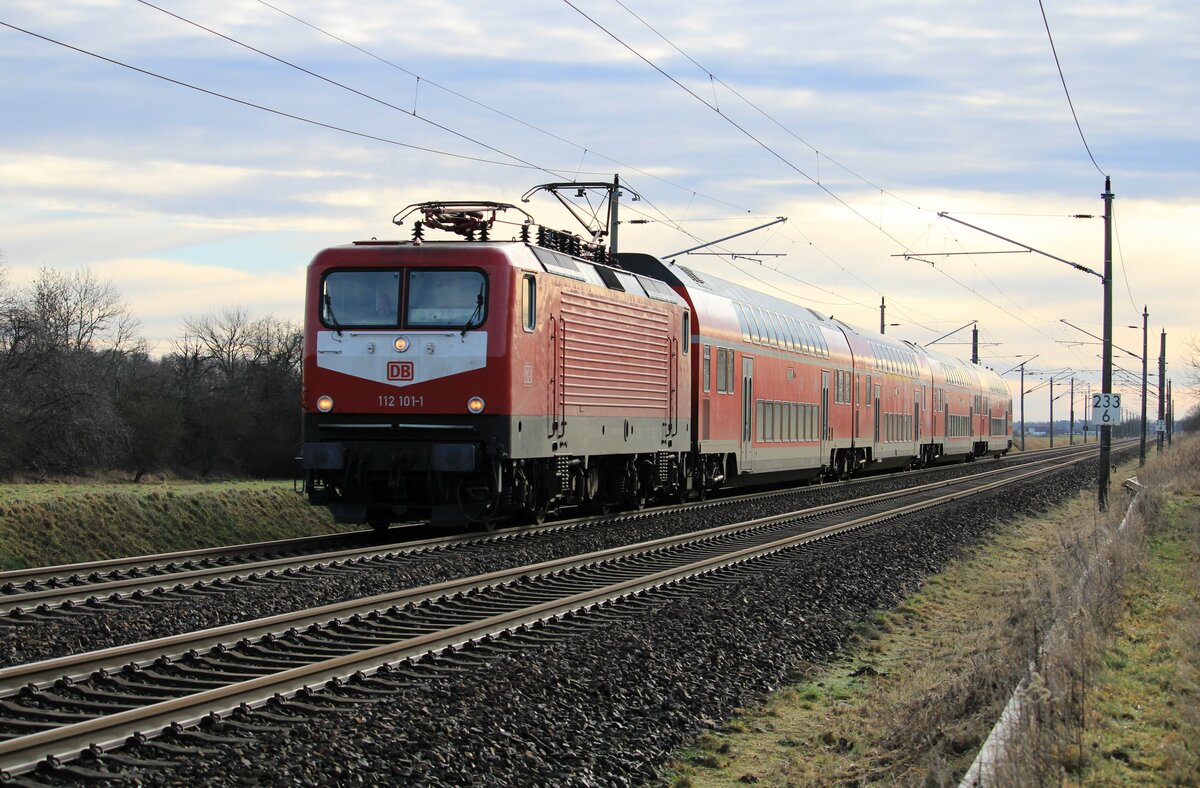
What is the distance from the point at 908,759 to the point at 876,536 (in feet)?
37.9

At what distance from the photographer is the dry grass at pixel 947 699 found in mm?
6422

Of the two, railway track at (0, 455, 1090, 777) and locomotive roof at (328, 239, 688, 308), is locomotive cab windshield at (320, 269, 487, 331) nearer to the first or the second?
locomotive roof at (328, 239, 688, 308)

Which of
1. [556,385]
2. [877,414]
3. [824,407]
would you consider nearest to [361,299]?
[556,385]

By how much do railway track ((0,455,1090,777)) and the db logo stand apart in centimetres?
332

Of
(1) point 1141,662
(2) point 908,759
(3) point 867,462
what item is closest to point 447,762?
(2) point 908,759

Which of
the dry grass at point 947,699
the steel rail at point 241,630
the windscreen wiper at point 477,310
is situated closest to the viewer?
the dry grass at point 947,699

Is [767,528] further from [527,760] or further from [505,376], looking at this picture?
[527,760]

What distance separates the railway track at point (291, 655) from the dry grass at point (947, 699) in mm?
2081

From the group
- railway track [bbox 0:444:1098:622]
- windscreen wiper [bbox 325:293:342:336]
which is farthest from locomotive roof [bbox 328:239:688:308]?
railway track [bbox 0:444:1098:622]

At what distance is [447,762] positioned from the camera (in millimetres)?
6191

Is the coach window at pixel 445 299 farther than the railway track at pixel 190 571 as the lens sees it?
Yes

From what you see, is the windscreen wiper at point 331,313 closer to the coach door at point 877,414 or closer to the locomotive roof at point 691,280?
the locomotive roof at point 691,280

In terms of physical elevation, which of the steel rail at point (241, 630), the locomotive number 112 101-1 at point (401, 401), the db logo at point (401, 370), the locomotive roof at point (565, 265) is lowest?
the steel rail at point (241, 630)

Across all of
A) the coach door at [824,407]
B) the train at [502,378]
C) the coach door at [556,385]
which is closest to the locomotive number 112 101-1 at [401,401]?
the train at [502,378]
